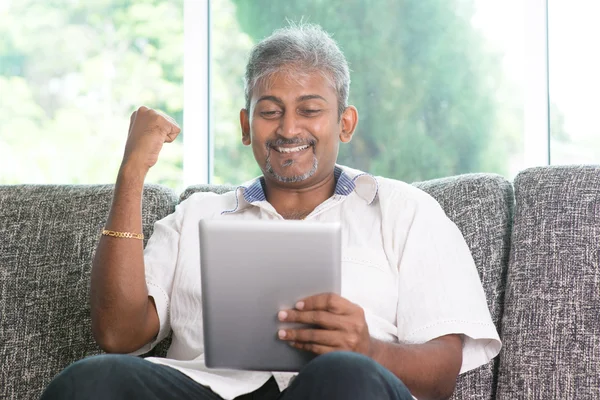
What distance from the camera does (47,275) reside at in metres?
2.04

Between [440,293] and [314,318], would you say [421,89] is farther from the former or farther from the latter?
[314,318]

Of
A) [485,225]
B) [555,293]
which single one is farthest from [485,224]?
[555,293]

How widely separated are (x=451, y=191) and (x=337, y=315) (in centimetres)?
76

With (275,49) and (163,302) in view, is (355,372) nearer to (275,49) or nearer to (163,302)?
(163,302)

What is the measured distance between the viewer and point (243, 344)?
1.37m

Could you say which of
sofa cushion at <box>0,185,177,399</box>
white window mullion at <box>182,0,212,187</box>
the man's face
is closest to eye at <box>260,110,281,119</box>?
the man's face

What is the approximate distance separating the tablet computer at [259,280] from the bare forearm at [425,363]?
0.20 meters

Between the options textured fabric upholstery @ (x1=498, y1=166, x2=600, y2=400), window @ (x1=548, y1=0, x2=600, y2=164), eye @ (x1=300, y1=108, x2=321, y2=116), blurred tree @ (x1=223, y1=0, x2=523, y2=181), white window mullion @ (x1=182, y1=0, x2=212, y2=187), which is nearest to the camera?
textured fabric upholstery @ (x1=498, y1=166, x2=600, y2=400)

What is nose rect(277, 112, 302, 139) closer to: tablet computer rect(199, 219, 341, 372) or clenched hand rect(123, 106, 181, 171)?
clenched hand rect(123, 106, 181, 171)

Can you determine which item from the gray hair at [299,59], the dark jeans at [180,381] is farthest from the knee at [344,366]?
the gray hair at [299,59]

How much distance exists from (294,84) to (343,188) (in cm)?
25

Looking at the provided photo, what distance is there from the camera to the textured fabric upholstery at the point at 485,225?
6.01 feet

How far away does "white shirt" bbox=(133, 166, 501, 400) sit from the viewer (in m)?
1.63

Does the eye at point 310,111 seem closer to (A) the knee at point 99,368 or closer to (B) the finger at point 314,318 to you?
(B) the finger at point 314,318
